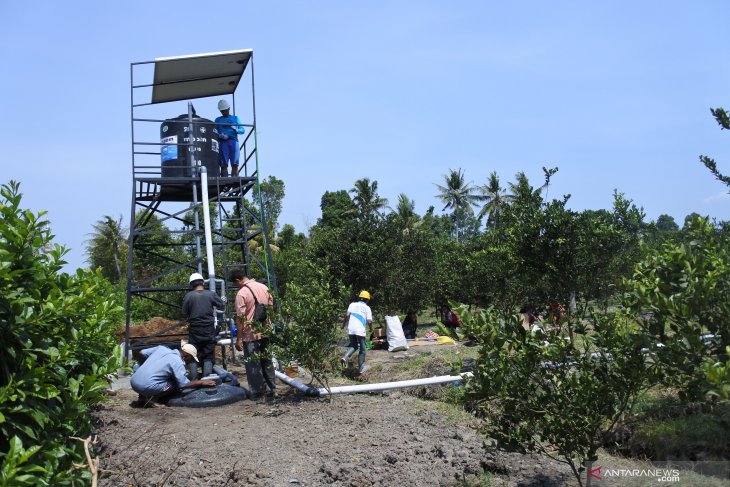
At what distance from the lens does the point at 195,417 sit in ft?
26.4

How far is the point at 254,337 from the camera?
29.9 ft

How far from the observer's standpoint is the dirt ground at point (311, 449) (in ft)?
18.6

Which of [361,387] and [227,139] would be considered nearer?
[361,387]

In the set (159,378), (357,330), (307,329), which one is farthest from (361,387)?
(357,330)

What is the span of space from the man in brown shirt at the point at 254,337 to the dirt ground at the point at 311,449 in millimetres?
851

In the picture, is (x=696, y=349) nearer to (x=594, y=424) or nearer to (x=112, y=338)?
(x=594, y=424)

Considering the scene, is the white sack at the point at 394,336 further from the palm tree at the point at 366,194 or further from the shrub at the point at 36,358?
the palm tree at the point at 366,194

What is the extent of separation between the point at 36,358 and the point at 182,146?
908cm

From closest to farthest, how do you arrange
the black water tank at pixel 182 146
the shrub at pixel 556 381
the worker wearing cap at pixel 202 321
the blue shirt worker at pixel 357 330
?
the shrub at pixel 556 381 → the worker wearing cap at pixel 202 321 → the black water tank at pixel 182 146 → the blue shirt worker at pixel 357 330

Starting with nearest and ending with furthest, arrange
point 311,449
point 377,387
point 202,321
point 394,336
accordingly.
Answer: point 311,449 → point 377,387 → point 202,321 → point 394,336

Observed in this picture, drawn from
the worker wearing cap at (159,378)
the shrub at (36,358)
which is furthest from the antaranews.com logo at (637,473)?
the worker wearing cap at (159,378)

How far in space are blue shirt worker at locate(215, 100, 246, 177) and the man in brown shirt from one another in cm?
388

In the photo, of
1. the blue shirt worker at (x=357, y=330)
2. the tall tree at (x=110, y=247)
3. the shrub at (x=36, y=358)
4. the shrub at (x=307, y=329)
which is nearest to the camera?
the shrub at (x=36, y=358)

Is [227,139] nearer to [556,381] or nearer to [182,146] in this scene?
[182,146]
